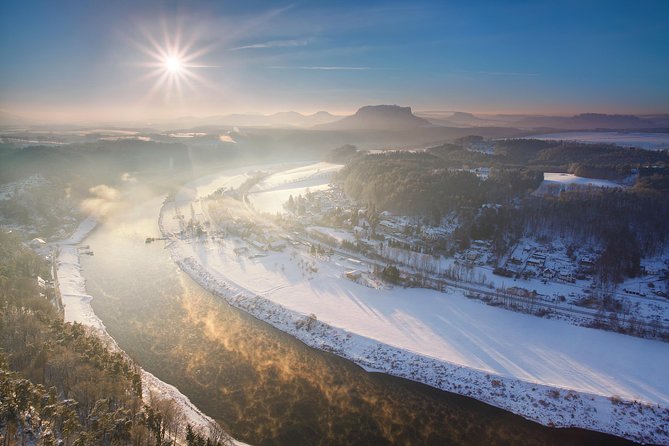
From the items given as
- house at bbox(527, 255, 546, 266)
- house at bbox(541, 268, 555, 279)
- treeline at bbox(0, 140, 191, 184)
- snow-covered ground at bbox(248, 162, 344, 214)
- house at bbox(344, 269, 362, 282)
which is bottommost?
house at bbox(344, 269, 362, 282)

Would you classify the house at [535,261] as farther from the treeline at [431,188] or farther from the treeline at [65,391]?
the treeline at [65,391]

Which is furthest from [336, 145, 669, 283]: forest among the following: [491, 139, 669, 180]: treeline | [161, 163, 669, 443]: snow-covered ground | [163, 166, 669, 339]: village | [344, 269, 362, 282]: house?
[344, 269, 362, 282]: house

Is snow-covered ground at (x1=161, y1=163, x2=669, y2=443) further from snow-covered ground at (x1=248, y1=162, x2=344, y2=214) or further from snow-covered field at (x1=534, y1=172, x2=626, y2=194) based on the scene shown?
snow-covered field at (x1=534, y1=172, x2=626, y2=194)

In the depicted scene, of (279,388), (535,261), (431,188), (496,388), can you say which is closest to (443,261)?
(535,261)

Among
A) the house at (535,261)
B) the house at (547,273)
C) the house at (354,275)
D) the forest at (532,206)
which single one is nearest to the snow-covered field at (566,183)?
the forest at (532,206)

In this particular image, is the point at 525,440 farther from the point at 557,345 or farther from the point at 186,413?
the point at 186,413

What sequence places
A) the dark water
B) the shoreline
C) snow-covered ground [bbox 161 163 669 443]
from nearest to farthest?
1. the dark water
2. the shoreline
3. snow-covered ground [bbox 161 163 669 443]

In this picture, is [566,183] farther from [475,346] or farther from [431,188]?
[475,346]
